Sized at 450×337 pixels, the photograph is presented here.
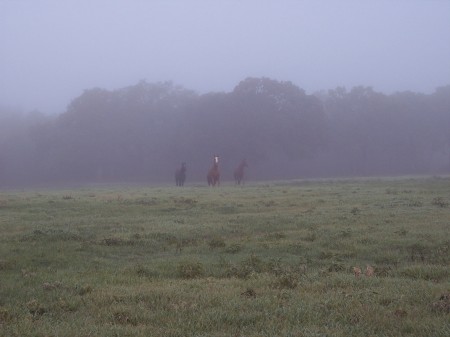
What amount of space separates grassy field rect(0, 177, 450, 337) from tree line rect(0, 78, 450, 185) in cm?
5405

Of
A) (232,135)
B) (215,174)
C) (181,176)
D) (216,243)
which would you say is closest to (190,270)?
(216,243)

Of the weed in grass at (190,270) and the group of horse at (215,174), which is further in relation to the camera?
the group of horse at (215,174)

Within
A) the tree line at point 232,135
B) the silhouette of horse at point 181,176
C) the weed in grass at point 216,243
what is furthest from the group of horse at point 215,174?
the weed in grass at point 216,243

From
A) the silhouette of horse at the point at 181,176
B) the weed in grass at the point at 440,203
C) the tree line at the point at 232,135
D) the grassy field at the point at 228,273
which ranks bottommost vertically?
the grassy field at the point at 228,273

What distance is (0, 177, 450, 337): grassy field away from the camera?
314 inches

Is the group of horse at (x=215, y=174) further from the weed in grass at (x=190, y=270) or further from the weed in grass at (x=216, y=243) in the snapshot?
the weed in grass at (x=190, y=270)

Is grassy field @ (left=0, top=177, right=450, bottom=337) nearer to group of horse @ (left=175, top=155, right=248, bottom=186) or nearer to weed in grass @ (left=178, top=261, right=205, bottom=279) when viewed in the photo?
weed in grass @ (left=178, top=261, right=205, bottom=279)

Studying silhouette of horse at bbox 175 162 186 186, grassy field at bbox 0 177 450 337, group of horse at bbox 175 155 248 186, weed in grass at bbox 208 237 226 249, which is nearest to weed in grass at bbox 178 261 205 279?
grassy field at bbox 0 177 450 337

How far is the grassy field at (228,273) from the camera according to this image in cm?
797

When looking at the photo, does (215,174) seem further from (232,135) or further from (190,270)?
(190,270)

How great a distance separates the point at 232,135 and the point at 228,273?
64431 millimetres

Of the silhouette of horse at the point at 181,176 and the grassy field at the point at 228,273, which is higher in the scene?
the silhouette of horse at the point at 181,176

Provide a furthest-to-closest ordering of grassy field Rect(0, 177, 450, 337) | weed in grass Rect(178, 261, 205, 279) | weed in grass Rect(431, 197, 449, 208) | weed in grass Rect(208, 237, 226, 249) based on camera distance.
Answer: weed in grass Rect(431, 197, 449, 208), weed in grass Rect(208, 237, 226, 249), weed in grass Rect(178, 261, 205, 279), grassy field Rect(0, 177, 450, 337)

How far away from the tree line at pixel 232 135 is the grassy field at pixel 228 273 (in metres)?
54.0
